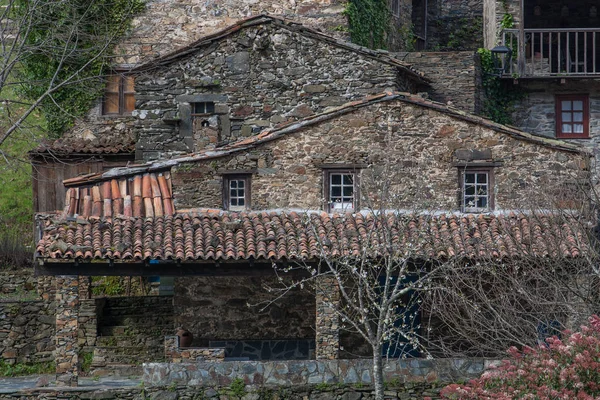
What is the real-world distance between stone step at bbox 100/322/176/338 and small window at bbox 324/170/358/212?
425 centimetres

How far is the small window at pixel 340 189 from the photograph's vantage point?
2359 cm

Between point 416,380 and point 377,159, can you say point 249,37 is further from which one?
point 416,380

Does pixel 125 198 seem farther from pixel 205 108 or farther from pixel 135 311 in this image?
pixel 205 108

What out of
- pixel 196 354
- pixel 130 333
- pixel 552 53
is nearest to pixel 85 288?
pixel 130 333

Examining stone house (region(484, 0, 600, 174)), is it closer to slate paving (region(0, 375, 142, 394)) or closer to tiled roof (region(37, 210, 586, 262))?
tiled roof (region(37, 210, 586, 262))

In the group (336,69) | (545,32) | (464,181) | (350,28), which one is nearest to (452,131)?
(464,181)

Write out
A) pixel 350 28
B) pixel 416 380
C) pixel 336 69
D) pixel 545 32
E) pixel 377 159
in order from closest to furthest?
pixel 416 380 → pixel 377 159 → pixel 336 69 → pixel 350 28 → pixel 545 32

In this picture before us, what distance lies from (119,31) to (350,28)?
216 inches

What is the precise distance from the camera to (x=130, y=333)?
25359 mm

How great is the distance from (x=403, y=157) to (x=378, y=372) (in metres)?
5.41

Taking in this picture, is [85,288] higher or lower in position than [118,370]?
higher

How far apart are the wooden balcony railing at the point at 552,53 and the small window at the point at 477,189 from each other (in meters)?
6.65

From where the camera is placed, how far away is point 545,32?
31031 millimetres

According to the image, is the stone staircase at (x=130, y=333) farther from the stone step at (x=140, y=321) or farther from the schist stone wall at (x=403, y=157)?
the schist stone wall at (x=403, y=157)
